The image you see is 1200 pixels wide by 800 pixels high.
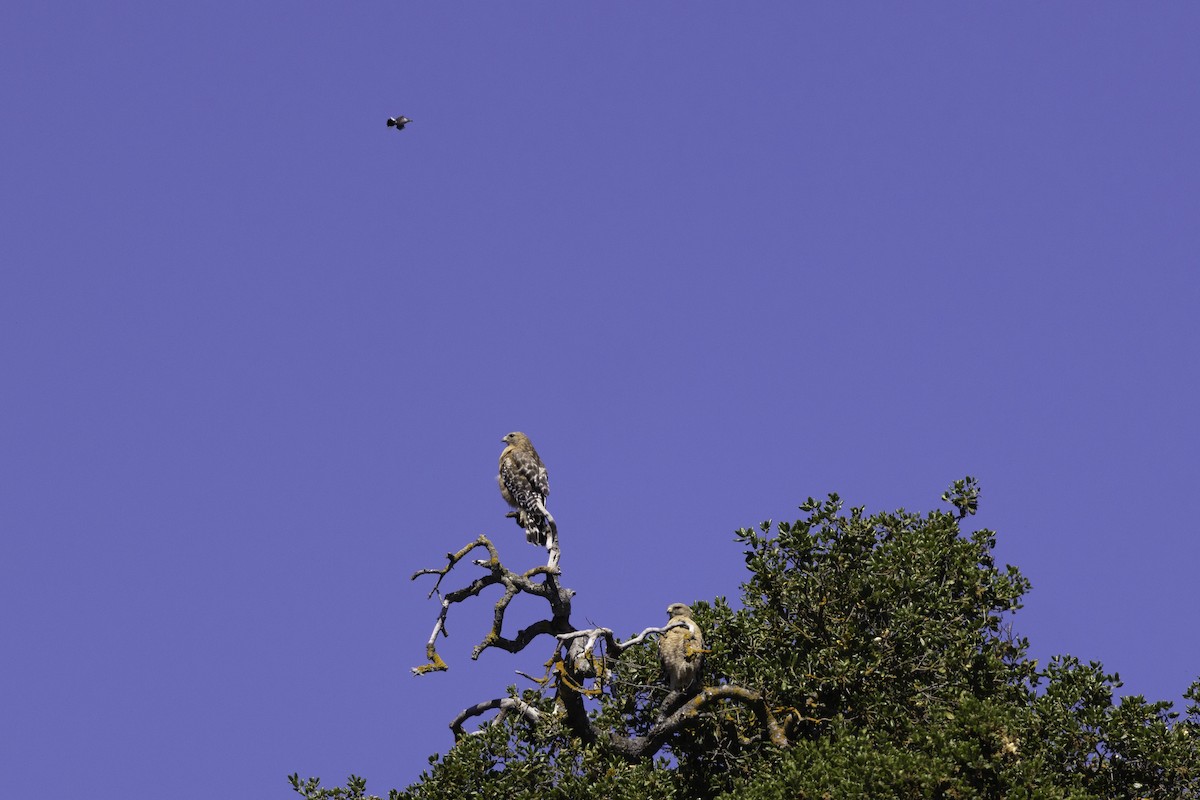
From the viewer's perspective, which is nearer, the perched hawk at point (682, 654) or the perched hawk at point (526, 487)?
the perched hawk at point (682, 654)

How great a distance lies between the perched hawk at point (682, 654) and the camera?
20641 mm

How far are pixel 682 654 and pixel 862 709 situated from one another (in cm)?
215

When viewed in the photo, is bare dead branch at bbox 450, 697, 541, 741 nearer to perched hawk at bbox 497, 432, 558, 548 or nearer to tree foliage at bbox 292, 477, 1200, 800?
tree foliage at bbox 292, 477, 1200, 800

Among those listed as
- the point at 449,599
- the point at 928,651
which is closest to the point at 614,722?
the point at 449,599

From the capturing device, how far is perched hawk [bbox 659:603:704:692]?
2064cm

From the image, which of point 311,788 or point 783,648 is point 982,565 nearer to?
point 783,648

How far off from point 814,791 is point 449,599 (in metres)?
5.05

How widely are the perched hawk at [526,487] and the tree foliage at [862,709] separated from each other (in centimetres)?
279

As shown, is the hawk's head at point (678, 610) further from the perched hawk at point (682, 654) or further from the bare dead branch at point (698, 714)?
the bare dead branch at point (698, 714)

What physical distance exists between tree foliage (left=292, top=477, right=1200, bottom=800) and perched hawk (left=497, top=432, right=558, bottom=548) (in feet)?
9.14

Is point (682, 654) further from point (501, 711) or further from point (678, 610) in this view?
point (501, 711)

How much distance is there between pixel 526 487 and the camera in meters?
25.3

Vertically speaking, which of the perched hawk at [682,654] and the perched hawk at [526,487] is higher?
the perched hawk at [526,487]

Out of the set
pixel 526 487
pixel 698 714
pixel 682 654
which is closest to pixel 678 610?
pixel 682 654
